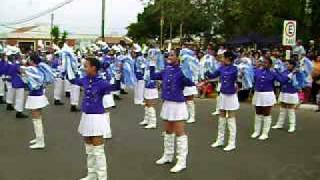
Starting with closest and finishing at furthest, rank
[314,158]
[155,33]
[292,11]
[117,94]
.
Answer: [314,158], [117,94], [292,11], [155,33]

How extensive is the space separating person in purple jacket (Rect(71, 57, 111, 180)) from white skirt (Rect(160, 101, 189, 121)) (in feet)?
4.50

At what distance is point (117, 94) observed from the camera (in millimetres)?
20219

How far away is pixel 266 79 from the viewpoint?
12414 mm

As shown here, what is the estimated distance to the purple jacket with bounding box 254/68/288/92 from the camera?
12.4 m

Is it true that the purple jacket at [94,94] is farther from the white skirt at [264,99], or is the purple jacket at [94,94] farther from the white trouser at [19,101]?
the white trouser at [19,101]

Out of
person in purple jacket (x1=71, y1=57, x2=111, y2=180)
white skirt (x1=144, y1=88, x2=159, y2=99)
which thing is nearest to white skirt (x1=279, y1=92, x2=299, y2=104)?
white skirt (x1=144, y1=88, x2=159, y2=99)

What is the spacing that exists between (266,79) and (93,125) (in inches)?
206

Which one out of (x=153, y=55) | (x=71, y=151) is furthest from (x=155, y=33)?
(x=71, y=151)

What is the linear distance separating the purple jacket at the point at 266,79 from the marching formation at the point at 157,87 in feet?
0.07

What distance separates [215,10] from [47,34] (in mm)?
55948

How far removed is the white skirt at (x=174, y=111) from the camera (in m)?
9.46

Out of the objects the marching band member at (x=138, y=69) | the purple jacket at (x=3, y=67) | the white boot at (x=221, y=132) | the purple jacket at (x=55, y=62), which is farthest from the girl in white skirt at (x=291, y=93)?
the purple jacket at (x=3, y=67)

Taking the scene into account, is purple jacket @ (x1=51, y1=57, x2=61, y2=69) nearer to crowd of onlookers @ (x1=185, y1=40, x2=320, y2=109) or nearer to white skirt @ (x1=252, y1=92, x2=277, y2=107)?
crowd of onlookers @ (x1=185, y1=40, x2=320, y2=109)

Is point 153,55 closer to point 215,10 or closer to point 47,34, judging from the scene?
point 215,10
